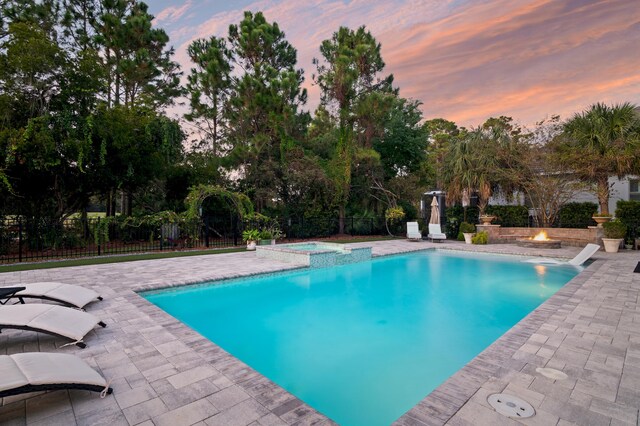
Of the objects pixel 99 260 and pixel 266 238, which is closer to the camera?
pixel 99 260

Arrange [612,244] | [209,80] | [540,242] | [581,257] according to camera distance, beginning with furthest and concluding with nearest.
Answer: [209,80], [540,242], [612,244], [581,257]

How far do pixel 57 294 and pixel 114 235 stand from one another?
37.0 ft

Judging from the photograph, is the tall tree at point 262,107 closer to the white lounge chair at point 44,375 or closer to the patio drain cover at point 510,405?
the white lounge chair at point 44,375

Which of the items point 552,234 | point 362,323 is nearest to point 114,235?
point 362,323

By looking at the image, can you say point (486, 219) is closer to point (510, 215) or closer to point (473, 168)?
point (510, 215)

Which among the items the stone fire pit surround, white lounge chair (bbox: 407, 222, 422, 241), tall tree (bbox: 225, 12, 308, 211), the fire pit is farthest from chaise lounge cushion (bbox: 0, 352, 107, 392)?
white lounge chair (bbox: 407, 222, 422, 241)

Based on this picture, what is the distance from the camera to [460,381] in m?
2.89

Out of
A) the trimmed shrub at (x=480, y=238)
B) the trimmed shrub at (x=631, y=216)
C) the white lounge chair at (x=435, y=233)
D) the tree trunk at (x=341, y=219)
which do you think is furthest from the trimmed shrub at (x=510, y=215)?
the tree trunk at (x=341, y=219)

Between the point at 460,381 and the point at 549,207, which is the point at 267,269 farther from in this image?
the point at 549,207

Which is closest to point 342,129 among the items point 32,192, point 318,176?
point 318,176

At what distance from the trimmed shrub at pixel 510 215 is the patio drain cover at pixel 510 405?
15941 mm

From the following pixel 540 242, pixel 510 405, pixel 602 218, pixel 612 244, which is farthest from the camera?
pixel 540 242

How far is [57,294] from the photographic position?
4.61 meters

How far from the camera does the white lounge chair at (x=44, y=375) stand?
2.15 m
